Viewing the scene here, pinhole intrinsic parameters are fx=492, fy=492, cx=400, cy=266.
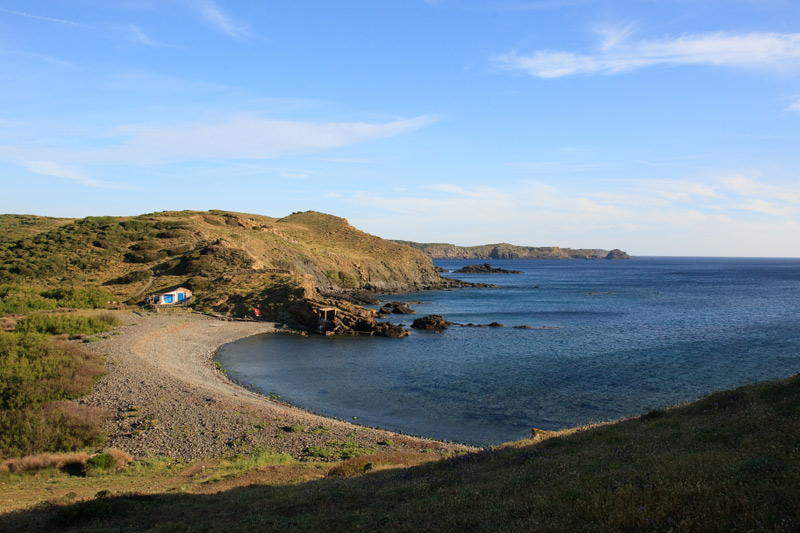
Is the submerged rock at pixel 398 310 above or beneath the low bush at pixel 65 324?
beneath

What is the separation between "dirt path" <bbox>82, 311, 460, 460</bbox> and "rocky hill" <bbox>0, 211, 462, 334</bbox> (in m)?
24.7

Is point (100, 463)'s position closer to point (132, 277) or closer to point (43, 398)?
point (43, 398)

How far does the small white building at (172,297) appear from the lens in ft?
201

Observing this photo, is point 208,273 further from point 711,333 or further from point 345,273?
point 711,333

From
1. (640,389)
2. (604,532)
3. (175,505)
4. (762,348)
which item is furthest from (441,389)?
(762,348)

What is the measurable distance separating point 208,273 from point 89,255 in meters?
20.6

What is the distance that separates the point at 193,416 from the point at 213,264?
180 feet

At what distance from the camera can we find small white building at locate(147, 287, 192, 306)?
61.2 m

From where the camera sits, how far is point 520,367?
124 ft

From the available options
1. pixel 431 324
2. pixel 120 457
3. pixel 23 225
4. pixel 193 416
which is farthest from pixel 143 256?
pixel 120 457

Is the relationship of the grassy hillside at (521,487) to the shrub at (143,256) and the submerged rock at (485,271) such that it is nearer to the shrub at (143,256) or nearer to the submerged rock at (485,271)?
the shrub at (143,256)

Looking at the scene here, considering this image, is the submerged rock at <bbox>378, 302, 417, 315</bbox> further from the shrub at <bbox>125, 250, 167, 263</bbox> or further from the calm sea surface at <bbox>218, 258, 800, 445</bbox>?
the shrub at <bbox>125, 250, 167, 263</bbox>

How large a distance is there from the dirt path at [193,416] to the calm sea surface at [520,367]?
8.39 feet

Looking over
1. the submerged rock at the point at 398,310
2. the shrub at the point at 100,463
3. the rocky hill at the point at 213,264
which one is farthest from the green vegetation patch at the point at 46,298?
the shrub at the point at 100,463
